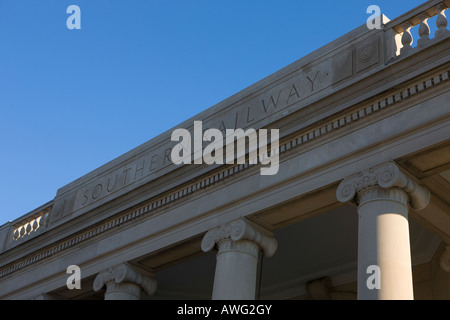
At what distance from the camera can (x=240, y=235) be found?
19.9 meters

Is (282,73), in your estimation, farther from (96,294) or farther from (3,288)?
(3,288)

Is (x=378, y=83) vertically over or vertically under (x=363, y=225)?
over

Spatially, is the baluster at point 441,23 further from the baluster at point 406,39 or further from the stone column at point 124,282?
the stone column at point 124,282

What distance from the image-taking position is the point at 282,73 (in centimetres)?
2217

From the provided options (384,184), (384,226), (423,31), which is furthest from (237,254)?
(423,31)

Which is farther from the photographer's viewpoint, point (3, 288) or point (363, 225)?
point (3, 288)

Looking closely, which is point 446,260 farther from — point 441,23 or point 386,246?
point 441,23

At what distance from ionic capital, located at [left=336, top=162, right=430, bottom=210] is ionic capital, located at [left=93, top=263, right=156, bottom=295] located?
850 cm

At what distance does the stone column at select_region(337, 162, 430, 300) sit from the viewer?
15852mm

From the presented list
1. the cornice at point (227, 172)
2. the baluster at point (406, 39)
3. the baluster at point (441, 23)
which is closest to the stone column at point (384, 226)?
the cornice at point (227, 172)

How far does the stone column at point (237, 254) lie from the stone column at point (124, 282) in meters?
3.73
